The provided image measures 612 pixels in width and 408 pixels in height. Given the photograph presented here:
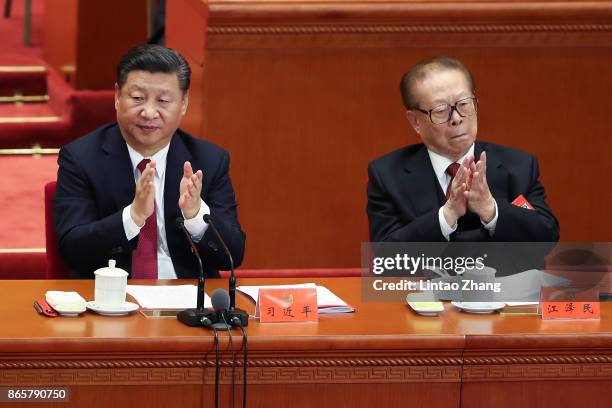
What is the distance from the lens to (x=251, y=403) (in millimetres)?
2393

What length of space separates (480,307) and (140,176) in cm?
89

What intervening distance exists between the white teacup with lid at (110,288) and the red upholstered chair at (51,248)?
0.56m

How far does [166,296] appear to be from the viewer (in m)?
2.72

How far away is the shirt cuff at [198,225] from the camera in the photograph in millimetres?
2914

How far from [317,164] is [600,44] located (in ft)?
3.15

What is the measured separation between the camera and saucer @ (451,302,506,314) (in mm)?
2650

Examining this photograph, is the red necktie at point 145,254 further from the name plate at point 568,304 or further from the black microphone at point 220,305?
the name plate at point 568,304

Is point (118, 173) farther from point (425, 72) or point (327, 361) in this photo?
point (327, 361)

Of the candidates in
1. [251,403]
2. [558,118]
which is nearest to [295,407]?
[251,403]

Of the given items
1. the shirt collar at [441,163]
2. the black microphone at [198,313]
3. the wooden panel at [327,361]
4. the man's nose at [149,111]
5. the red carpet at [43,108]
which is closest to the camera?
the wooden panel at [327,361]

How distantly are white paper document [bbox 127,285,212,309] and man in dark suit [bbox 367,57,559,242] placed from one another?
1.84 ft

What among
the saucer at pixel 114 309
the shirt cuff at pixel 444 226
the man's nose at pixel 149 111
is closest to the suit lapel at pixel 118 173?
the man's nose at pixel 149 111

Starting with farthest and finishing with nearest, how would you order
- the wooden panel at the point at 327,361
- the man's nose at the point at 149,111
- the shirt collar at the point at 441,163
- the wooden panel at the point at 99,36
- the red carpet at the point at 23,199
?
1. the wooden panel at the point at 99,36
2. the red carpet at the point at 23,199
3. the shirt collar at the point at 441,163
4. the man's nose at the point at 149,111
5. the wooden panel at the point at 327,361

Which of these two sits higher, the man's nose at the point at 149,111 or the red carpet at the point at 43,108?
the red carpet at the point at 43,108
